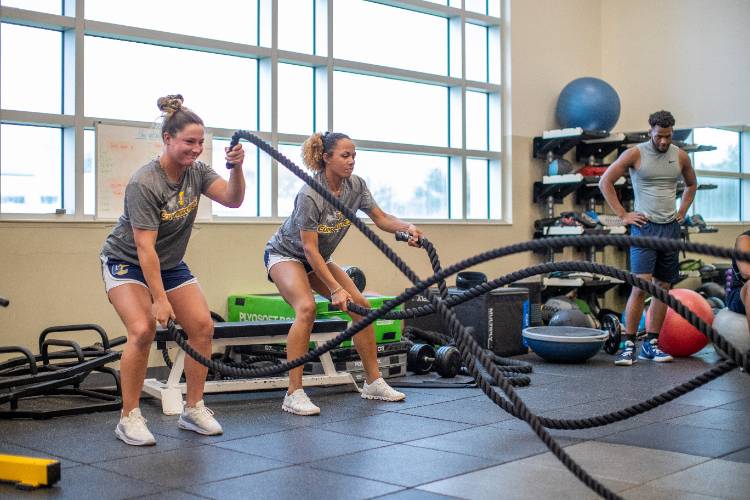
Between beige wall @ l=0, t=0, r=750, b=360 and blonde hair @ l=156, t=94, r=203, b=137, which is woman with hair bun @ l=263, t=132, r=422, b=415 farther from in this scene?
beige wall @ l=0, t=0, r=750, b=360

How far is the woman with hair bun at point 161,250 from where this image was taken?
319 centimetres

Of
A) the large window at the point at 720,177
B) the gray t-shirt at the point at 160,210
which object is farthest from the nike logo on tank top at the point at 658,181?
the gray t-shirt at the point at 160,210

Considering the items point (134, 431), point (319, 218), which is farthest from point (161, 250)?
point (319, 218)

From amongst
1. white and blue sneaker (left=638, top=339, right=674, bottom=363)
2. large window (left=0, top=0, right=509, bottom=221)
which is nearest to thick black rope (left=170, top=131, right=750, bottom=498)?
large window (left=0, top=0, right=509, bottom=221)

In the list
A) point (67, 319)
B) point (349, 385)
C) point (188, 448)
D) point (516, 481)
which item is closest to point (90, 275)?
point (67, 319)

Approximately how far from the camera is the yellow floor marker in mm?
2678

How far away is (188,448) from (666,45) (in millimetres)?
6288

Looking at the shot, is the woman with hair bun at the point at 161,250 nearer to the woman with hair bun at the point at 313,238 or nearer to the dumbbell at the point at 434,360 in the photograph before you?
the woman with hair bun at the point at 313,238

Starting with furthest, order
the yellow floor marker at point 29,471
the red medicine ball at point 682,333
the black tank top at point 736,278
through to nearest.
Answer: the red medicine ball at point 682,333
the black tank top at point 736,278
the yellow floor marker at point 29,471

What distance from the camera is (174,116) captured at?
3.24 m

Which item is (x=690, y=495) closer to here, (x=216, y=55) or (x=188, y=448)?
(x=188, y=448)

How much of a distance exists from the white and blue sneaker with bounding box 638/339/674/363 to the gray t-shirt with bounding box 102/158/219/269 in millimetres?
3538

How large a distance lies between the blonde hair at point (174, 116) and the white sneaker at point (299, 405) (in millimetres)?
1457

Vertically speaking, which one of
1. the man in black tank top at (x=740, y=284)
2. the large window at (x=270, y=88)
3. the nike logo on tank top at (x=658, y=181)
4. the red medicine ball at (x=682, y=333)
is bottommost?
the red medicine ball at (x=682, y=333)
